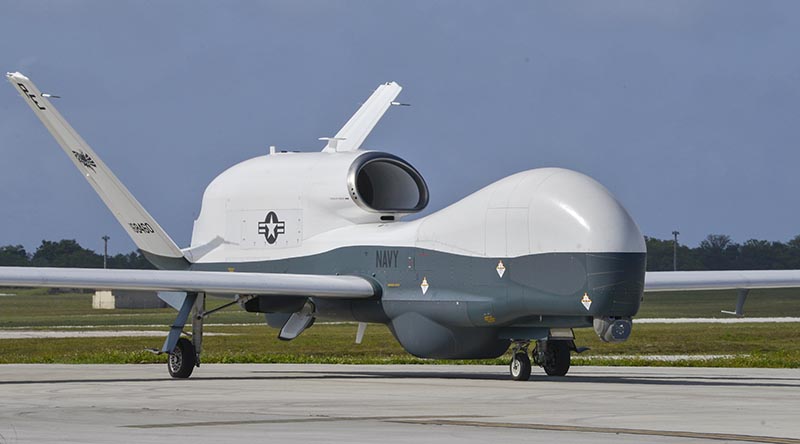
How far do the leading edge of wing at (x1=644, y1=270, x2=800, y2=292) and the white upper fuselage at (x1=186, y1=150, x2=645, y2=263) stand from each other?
4.18 meters

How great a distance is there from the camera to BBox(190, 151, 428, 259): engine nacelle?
3191 cm

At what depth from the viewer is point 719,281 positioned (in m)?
30.9

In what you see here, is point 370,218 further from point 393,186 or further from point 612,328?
point 612,328

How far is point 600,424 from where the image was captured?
57.5ft

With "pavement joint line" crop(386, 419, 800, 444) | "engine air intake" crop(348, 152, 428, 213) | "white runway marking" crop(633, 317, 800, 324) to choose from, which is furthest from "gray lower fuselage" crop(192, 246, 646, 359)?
"white runway marking" crop(633, 317, 800, 324)

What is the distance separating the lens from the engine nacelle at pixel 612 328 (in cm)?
2645

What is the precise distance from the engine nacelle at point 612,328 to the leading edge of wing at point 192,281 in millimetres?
5277

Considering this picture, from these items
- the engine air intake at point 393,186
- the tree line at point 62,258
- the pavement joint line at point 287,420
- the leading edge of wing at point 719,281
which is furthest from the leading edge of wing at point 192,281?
the tree line at point 62,258

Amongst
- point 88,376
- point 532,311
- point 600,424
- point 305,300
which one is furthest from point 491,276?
point 600,424

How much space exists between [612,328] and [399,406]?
676 cm

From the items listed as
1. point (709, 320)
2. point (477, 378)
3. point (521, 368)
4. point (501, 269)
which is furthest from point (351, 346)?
point (709, 320)

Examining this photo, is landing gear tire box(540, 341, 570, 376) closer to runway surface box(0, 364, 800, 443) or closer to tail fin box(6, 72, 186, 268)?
runway surface box(0, 364, 800, 443)

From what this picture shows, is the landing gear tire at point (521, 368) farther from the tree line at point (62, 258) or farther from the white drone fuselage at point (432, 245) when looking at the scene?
the tree line at point (62, 258)

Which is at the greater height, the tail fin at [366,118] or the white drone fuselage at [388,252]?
the tail fin at [366,118]
